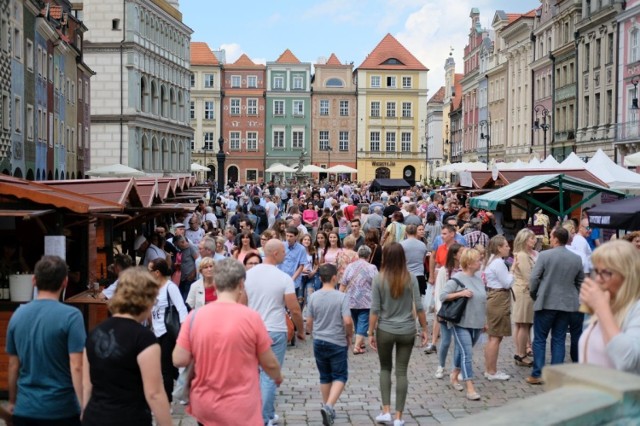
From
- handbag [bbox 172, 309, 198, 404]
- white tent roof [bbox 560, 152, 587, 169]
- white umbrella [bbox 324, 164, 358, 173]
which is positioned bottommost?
handbag [bbox 172, 309, 198, 404]

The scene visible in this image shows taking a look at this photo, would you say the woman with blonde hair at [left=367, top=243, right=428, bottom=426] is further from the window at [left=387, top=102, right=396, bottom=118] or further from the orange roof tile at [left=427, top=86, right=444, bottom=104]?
the orange roof tile at [left=427, top=86, right=444, bottom=104]

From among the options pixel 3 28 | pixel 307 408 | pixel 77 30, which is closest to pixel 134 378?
pixel 307 408

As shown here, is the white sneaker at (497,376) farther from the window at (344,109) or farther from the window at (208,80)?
the window at (208,80)

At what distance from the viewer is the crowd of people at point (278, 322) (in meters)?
5.40

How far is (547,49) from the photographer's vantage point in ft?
197

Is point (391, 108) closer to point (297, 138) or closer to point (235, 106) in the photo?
point (297, 138)

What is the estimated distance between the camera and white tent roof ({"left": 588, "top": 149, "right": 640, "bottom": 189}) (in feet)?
71.7

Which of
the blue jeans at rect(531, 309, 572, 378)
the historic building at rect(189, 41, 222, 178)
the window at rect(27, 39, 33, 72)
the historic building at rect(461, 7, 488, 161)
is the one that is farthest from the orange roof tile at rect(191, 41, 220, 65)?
the blue jeans at rect(531, 309, 572, 378)

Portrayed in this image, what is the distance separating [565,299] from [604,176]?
42.0ft

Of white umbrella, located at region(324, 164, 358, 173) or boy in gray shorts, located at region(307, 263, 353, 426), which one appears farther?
white umbrella, located at region(324, 164, 358, 173)

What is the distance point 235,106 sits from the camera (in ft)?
317

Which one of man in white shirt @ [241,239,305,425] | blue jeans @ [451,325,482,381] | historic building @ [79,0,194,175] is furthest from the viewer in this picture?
historic building @ [79,0,194,175]

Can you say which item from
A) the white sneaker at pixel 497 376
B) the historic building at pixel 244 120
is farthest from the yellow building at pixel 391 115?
the white sneaker at pixel 497 376

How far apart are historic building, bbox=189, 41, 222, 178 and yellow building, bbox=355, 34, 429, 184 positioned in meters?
14.3
